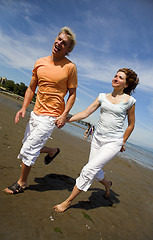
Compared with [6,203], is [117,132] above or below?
above

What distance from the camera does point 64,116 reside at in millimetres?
2812

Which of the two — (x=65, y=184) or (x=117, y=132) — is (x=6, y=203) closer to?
(x=65, y=184)

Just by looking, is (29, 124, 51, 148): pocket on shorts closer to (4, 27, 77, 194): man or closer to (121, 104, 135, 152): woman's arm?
(4, 27, 77, 194): man

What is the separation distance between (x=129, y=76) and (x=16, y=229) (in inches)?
117

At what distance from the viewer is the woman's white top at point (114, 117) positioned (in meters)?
→ 2.85

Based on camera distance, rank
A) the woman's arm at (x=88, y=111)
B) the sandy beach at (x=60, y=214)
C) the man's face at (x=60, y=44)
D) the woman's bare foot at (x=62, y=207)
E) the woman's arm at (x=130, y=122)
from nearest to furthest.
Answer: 1. the sandy beach at (x=60, y=214)
2. the woman's bare foot at (x=62, y=207)
3. the man's face at (x=60, y=44)
4. the woman's arm at (x=130, y=122)
5. the woman's arm at (x=88, y=111)

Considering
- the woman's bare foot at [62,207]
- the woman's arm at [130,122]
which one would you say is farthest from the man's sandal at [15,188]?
the woman's arm at [130,122]

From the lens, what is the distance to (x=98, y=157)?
8.93ft

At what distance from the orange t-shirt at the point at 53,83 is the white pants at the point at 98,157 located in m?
0.94

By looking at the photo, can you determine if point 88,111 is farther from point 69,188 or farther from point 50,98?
point 69,188

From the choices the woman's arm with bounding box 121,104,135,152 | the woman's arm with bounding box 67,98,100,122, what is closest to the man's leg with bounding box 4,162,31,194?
the woman's arm with bounding box 67,98,100,122

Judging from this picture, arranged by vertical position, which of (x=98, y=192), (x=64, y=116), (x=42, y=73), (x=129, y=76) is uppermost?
(x=129, y=76)

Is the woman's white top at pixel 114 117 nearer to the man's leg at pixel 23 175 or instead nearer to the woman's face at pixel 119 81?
the woman's face at pixel 119 81

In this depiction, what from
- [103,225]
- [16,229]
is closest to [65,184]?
Answer: [103,225]
